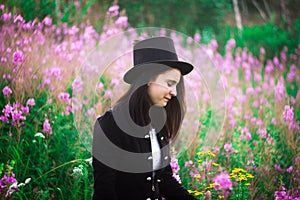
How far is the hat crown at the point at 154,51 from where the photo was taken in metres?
2.01

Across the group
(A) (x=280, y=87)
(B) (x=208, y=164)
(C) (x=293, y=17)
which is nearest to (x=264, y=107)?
(A) (x=280, y=87)

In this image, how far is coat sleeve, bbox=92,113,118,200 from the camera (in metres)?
1.95

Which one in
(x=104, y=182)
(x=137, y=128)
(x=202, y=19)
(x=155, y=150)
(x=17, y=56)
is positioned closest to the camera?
(x=104, y=182)

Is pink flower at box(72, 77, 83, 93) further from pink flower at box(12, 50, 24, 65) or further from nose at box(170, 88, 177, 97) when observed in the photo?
nose at box(170, 88, 177, 97)

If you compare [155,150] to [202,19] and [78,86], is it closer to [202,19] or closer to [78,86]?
[78,86]

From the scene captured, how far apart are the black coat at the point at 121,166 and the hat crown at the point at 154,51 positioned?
1.01 ft

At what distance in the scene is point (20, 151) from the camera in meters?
2.80

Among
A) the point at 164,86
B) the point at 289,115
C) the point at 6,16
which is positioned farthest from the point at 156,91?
the point at 6,16

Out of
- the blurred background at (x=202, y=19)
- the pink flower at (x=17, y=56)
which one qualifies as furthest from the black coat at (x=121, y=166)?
the blurred background at (x=202, y=19)

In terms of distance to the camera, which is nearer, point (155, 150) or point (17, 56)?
point (155, 150)

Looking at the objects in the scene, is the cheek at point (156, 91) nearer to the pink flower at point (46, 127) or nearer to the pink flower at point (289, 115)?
the pink flower at point (46, 127)

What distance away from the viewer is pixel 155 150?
2.18 meters

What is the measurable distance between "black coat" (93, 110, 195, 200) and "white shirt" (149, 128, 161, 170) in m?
0.02

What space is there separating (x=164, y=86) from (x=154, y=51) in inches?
6.8
